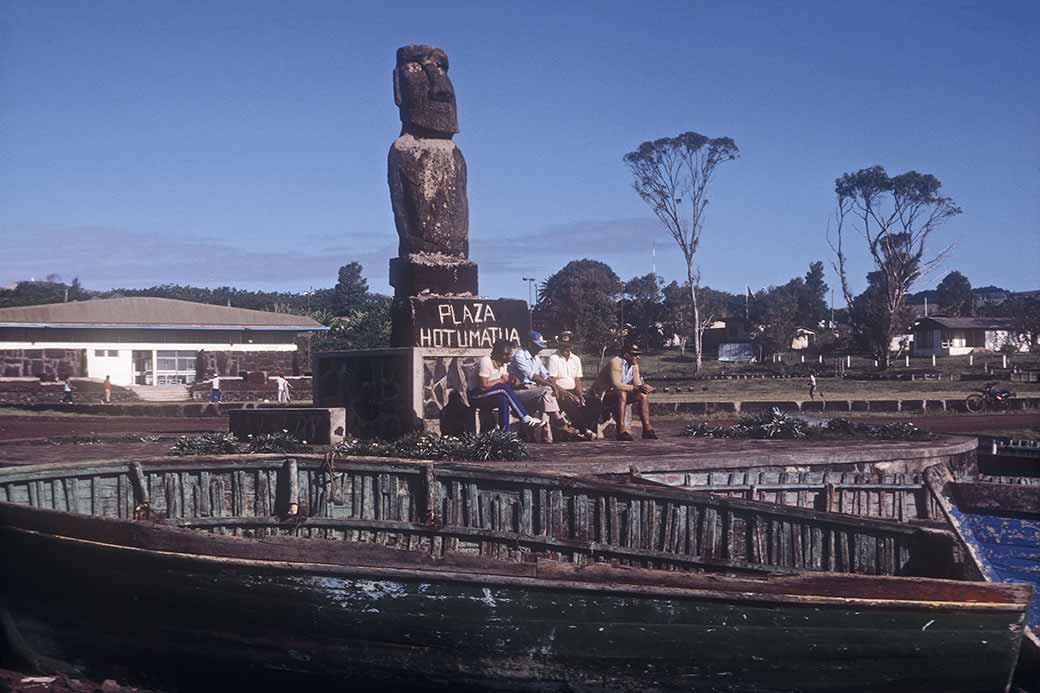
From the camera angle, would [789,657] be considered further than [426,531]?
No

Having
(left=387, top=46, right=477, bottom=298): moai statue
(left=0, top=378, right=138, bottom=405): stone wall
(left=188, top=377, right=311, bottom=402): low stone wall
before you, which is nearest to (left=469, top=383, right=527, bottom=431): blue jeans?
(left=387, top=46, right=477, bottom=298): moai statue

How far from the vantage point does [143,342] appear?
40.9 meters

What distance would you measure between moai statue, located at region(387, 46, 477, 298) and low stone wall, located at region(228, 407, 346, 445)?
248cm

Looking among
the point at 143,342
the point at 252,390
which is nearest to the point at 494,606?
Result: the point at 252,390

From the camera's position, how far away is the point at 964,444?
45.7ft

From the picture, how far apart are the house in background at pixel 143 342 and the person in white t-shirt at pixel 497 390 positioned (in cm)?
2916

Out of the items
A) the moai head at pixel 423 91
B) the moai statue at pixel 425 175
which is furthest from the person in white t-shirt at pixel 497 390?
the moai head at pixel 423 91

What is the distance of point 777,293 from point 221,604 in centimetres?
8400

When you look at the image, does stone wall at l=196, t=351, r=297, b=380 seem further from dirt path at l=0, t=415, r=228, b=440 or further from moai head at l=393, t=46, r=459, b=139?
moai head at l=393, t=46, r=459, b=139

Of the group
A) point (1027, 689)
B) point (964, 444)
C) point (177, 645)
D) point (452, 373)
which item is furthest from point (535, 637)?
point (964, 444)

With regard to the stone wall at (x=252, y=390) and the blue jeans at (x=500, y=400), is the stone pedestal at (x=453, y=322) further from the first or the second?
the stone wall at (x=252, y=390)

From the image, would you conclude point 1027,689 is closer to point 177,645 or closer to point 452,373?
point 177,645

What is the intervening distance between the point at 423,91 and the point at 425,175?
1.19m

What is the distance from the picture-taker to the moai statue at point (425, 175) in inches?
599
